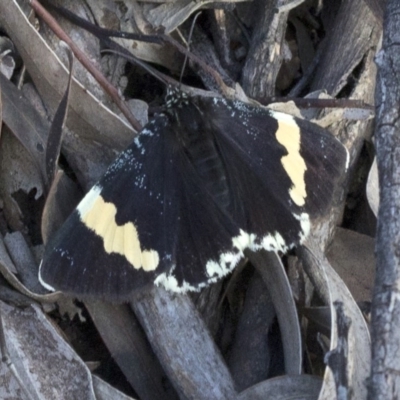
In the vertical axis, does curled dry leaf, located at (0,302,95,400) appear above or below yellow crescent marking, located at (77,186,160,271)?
below

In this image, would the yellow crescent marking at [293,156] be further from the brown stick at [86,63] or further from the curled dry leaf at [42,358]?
the curled dry leaf at [42,358]

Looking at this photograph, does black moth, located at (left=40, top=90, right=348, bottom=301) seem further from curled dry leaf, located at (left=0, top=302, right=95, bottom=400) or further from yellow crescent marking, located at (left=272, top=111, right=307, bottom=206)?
curled dry leaf, located at (left=0, top=302, right=95, bottom=400)

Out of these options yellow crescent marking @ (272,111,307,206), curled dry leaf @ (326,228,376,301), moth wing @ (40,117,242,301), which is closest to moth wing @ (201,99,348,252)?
yellow crescent marking @ (272,111,307,206)

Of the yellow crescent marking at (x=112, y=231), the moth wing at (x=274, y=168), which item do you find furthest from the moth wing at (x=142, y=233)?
the moth wing at (x=274, y=168)

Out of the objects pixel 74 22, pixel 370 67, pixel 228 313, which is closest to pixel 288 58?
pixel 370 67

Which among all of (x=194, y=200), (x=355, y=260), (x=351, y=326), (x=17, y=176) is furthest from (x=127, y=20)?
(x=351, y=326)

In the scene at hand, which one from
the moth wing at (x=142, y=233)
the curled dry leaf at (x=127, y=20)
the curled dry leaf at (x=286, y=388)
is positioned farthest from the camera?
the curled dry leaf at (x=127, y=20)

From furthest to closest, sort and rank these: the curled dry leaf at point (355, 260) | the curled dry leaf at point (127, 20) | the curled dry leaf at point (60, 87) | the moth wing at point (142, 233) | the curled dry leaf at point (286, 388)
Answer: the curled dry leaf at point (127, 20) < the curled dry leaf at point (60, 87) < the curled dry leaf at point (355, 260) < the moth wing at point (142, 233) < the curled dry leaf at point (286, 388)
